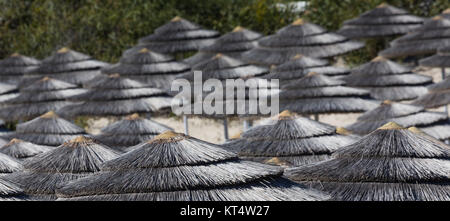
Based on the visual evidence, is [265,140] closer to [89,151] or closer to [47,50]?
[89,151]

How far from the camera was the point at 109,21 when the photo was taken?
95.6ft

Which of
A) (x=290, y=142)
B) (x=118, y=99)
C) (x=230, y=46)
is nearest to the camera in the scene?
(x=290, y=142)

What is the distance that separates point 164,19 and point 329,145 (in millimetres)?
17825

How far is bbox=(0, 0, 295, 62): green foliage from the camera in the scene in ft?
94.6

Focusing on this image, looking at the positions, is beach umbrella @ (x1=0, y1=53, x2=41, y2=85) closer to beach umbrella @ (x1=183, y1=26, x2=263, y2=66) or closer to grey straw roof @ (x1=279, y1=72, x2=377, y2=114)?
beach umbrella @ (x1=183, y1=26, x2=263, y2=66)

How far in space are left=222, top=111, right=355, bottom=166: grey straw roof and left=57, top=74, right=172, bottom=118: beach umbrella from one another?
634 cm

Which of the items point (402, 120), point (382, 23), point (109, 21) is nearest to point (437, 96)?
point (402, 120)

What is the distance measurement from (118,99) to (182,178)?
1067 cm

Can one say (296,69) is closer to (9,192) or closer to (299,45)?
(299,45)

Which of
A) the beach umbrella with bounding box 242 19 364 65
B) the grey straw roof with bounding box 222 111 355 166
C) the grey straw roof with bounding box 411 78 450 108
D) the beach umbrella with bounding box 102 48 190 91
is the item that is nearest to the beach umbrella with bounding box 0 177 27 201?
the grey straw roof with bounding box 222 111 355 166

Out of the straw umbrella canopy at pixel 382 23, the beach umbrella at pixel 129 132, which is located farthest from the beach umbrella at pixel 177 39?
the beach umbrella at pixel 129 132

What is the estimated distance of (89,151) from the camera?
10266 mm

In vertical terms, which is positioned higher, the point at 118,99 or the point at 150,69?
the point at 150,69

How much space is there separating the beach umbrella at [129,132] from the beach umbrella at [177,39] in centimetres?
1003
